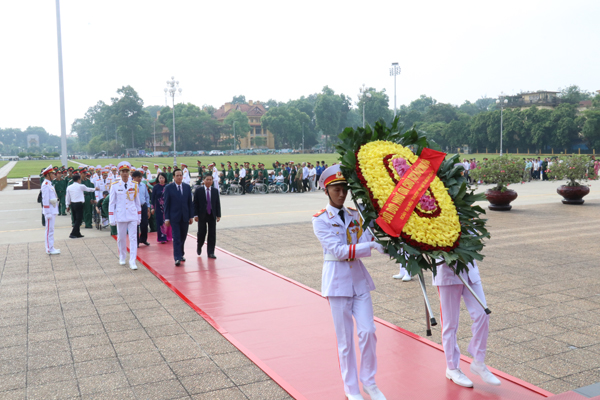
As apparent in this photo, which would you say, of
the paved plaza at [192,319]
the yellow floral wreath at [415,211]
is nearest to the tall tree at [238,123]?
the paved plaza at [192,319]

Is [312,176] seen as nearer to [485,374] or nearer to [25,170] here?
[485,374]

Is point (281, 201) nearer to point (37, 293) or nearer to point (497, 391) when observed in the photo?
point (37, 293)

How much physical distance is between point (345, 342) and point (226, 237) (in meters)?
9.02

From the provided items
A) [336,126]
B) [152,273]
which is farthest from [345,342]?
[336,126]

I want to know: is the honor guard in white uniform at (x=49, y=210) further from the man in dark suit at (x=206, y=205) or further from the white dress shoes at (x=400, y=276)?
the white dress shoes at (x=400, y=276)

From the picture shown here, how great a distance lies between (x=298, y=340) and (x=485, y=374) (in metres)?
2.05

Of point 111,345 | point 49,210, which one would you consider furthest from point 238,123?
point 111,345

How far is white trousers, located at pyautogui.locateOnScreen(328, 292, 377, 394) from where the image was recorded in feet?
12.4

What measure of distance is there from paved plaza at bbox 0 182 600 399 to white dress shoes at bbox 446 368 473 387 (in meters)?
0.59

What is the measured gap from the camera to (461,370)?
437 cm

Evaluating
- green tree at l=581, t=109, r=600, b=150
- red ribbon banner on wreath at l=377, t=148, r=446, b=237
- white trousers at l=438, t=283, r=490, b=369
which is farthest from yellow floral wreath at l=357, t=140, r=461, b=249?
green tree at l=581, t=109, r=600, b=150

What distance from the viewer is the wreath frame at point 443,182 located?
3623 millimetres

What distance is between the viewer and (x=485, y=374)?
4.08 m

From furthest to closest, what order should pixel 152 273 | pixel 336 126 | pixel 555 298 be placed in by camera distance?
pixel 336 126 → pixel 152 273 → pixel 555 298
